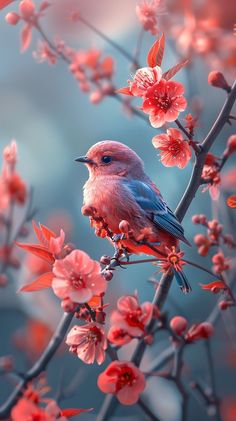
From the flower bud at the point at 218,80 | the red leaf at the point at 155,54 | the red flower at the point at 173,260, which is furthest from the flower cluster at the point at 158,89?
the red flower at the point at 173,260

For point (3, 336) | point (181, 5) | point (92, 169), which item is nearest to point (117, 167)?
point (92, 169)

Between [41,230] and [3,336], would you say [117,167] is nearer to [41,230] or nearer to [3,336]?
[41,230]

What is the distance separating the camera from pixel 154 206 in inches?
50.6

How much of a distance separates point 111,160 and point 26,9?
1.41 ft

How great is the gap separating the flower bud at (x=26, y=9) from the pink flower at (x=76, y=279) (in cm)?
76

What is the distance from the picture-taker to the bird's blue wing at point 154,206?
3.83 ft

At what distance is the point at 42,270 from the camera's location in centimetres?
176

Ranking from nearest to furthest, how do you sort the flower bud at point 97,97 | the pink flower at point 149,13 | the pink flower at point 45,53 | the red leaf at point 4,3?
the red leaf at point 4,3 < the pink flower at point 149,13 < the pink flower at point 45,53 < the flower bud at point 97,97

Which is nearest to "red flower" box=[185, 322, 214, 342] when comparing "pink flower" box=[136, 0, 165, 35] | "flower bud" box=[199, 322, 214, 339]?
"flower bud" box=[199, 322, 214, 339]

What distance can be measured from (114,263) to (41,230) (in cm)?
14

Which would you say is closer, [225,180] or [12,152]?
[12,152]

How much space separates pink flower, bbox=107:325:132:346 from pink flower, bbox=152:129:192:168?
0.95 feet

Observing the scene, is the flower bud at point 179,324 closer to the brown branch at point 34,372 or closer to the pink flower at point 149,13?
the brown branch at point 34,372

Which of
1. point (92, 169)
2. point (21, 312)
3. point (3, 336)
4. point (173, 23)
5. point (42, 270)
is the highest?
point (173, 23)
